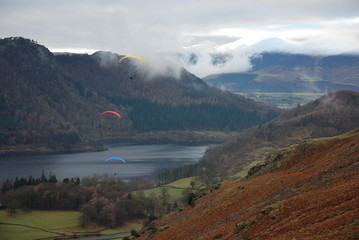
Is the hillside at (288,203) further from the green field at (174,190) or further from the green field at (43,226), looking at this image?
the green field at (174,190)

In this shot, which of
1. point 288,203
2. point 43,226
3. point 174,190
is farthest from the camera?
point 174,190

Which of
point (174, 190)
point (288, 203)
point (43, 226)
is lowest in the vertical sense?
point (174, 190)

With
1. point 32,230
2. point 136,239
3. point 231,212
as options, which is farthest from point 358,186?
point 32,230

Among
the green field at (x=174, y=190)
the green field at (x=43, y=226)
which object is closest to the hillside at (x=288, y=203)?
the green field at (x=43, y=226)

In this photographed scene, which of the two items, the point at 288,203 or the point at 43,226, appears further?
the point at 43,226

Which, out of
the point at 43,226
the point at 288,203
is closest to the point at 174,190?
the point at 43,226

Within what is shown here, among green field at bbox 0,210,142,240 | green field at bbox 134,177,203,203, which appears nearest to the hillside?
green field at bbox 0,210,142,240

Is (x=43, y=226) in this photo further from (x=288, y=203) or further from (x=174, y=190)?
(x=288, y=203)

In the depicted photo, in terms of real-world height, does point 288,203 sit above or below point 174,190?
above

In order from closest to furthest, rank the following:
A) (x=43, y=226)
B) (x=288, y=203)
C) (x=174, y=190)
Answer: (x=288, y=203) < (x=43, y=226) < (x=174, y=190)
